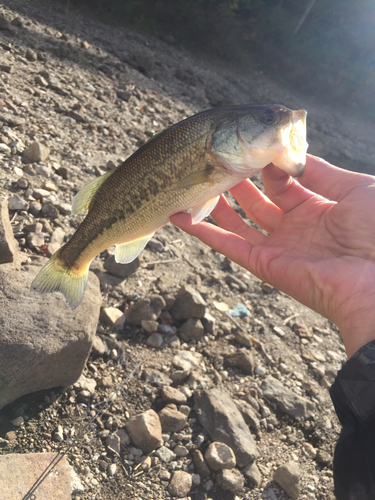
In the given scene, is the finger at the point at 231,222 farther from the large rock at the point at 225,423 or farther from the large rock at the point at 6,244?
the large rock at the point at 6,244

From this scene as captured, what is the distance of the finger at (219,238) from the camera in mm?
3041

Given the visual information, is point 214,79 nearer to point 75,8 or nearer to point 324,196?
point 75,8

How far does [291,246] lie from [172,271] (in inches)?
82.8

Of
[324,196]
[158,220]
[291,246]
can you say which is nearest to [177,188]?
[158,220]

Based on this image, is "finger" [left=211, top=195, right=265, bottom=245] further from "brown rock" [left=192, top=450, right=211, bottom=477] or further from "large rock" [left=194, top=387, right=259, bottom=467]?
"brown rock" [left=192, top=450, right=211, bottom=477]

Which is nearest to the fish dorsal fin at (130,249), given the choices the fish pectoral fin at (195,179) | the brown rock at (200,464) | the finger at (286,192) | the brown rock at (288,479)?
the fish pectoral fin at (195,179)

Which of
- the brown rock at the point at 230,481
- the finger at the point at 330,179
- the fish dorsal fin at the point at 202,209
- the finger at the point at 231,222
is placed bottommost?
the brown rock at the point at 230,481

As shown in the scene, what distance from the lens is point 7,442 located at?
263 cm

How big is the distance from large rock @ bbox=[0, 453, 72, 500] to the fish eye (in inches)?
104

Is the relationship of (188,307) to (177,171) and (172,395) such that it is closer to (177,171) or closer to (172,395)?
(172,395)

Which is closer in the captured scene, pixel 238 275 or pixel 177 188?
pixel 177 188

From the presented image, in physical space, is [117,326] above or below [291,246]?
below

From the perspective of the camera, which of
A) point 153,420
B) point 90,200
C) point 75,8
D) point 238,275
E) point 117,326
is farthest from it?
point 75,8

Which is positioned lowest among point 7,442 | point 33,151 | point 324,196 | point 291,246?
point 7,442
